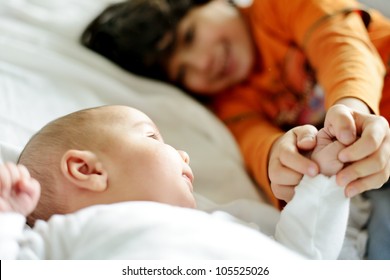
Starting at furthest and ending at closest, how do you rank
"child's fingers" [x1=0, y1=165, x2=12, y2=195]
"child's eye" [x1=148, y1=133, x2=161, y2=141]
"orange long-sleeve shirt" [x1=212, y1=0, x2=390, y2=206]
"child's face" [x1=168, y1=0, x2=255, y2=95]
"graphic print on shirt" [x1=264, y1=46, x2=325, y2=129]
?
1. "child's face" [x1=168, y1=0, x2=255, y2=95]
2. "graphic print on shirt" [x1=264, y1=46, x2=325, y2=129]
3. "orange long-sleeve shirt" [x1=212, y1=0, x2=390, y2=206]
4. "child's eye" [x1=148, y1=133, x2=161, y2=141]
5. "child's fingers" [x1=0, y1=165, x2=12, y2=195]

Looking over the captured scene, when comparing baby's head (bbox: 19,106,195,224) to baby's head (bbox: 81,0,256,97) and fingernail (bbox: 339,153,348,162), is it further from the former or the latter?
baby's head (bbox: 81,0,256,97)

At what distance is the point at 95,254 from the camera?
0.51 metres

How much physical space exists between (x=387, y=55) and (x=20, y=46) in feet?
2.15

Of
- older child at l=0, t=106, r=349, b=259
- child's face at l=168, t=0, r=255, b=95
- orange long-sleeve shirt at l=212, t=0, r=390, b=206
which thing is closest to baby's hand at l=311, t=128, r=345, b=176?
older child at l=0, t=106, r=349, b=259

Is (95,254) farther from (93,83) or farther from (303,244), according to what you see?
(93,83)

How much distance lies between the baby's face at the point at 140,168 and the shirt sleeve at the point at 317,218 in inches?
5.1

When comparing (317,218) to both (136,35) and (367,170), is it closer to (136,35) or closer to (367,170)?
(367,170)

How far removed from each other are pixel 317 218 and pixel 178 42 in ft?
1.94

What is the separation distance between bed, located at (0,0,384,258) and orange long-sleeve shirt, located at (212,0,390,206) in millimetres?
57

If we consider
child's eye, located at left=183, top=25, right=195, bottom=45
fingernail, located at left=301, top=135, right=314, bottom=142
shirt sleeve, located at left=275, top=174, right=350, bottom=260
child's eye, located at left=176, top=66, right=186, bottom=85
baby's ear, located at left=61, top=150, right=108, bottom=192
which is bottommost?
shirt sleeve, located at left=275, top=174, right=350, bottom=260

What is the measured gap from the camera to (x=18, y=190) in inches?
21.1

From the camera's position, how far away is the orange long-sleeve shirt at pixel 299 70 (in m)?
0.78

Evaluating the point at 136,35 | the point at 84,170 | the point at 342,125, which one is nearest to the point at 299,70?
the point at 136,35

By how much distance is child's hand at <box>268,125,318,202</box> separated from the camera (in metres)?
0.61
